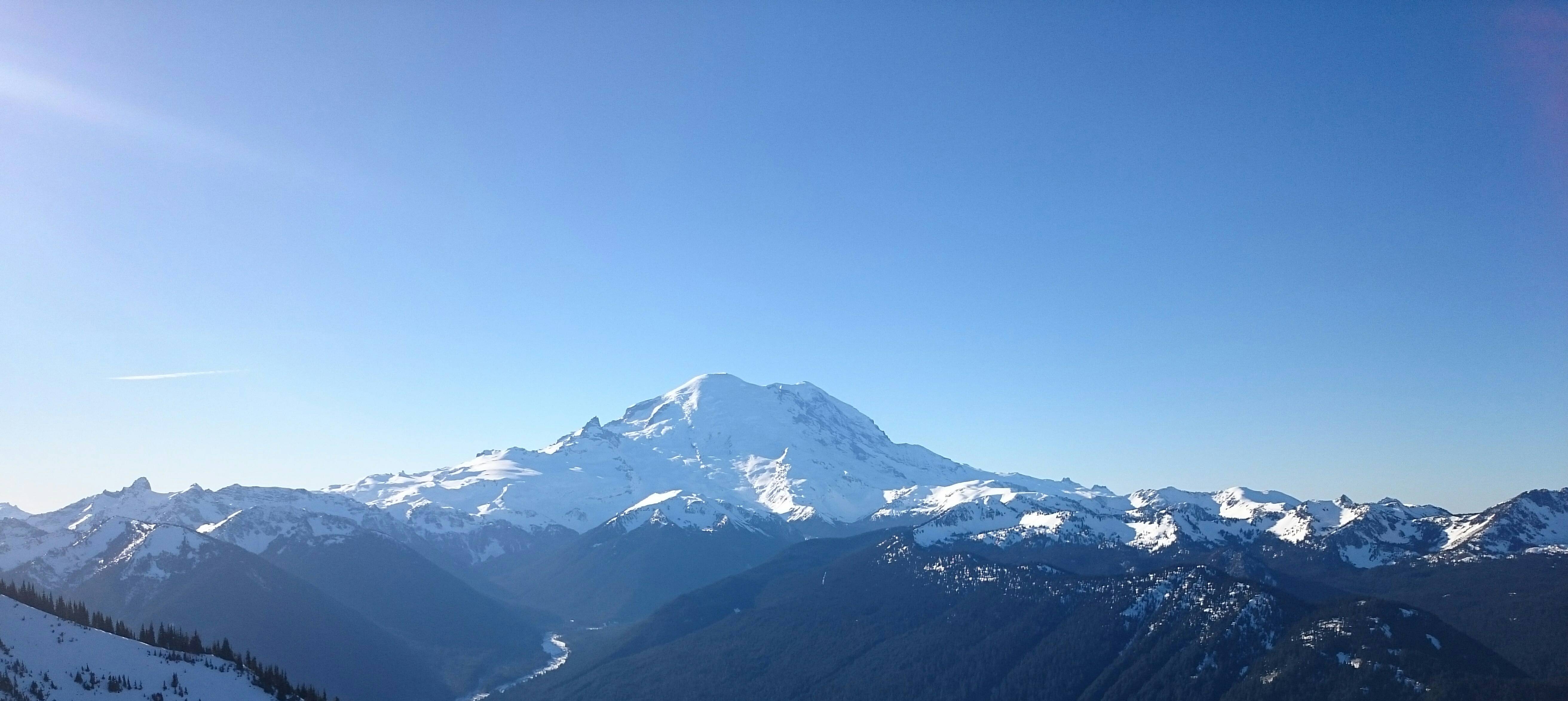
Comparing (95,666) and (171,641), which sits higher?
(95,666)

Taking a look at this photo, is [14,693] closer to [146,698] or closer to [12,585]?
[146,698]

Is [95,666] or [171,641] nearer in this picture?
[95,666]

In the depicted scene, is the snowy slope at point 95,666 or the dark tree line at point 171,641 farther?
the dark tree line at point 171,641

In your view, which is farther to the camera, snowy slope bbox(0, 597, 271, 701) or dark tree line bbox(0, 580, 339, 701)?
dark tree line bbox(0, 580, 339, 701)
